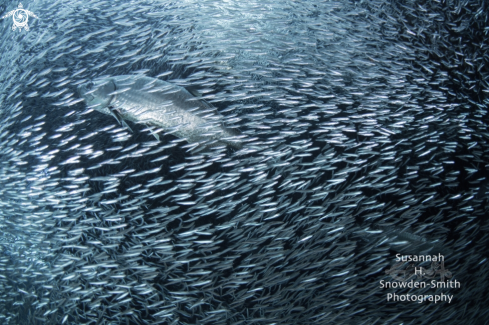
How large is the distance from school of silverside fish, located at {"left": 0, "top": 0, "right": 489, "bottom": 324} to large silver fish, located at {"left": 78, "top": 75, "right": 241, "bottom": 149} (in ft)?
0.13

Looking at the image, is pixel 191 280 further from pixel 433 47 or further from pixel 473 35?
pixel 473 35

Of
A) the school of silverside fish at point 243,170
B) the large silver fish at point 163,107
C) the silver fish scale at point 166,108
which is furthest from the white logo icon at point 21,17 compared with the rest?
the silver fish scale at point 166,108

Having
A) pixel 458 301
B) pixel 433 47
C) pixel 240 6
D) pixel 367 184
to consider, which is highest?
pixel 240 6

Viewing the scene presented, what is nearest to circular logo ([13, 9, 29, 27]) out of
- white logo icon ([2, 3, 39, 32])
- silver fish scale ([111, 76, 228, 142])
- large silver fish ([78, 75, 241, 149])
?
white logo icon ([2, 3, 39, 32])

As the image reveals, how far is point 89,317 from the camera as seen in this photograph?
113 inches

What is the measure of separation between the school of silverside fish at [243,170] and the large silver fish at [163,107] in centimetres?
4

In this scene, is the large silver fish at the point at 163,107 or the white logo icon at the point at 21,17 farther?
the white logo icon at the point at 21,17

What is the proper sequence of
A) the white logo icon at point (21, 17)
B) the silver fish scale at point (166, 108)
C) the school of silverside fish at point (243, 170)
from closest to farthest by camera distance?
the silver fish scale at point (166, 108)
the school of silverside fish at point (243, 170)
the white logo icon at point (21, 17)

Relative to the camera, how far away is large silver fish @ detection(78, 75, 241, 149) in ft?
7.95

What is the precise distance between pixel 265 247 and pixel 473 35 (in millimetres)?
4520

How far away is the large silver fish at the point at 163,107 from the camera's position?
2.42m

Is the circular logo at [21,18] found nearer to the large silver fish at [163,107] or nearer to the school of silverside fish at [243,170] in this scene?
the school of silverside fish at [243,170]

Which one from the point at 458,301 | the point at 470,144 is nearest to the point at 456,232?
the point at 458,301

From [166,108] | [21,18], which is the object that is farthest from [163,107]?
[21,18]
